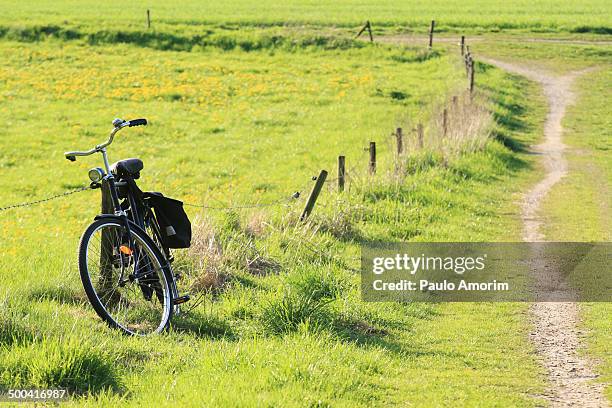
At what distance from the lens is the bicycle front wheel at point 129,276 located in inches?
310

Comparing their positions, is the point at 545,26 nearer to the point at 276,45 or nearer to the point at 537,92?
the point at 276,45

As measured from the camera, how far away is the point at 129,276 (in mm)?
7926

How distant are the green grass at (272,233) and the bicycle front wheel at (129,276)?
23 centimetres

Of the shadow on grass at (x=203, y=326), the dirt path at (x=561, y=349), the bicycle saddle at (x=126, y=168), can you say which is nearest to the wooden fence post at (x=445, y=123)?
the dirt path at (x=561, y=349)

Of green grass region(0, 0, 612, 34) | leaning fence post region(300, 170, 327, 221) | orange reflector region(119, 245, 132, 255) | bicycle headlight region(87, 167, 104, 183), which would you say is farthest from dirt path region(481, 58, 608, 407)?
green grass region(0, 0, 612, 34)

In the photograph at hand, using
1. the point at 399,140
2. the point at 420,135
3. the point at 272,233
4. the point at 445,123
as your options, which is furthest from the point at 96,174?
the point at 445,123

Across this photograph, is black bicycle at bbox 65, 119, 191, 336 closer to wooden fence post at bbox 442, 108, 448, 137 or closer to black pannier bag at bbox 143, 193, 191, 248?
black pannier bag at bbox 143, 193, 191, 248

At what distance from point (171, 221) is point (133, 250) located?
520 mm

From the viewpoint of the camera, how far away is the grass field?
694cm

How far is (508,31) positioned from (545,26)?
323 centimetres

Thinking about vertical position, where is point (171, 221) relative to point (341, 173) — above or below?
above

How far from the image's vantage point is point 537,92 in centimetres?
3497

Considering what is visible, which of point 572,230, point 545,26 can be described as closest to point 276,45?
point 545,26

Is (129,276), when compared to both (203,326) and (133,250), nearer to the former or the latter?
(133,250)
